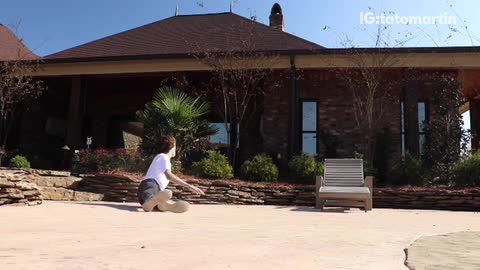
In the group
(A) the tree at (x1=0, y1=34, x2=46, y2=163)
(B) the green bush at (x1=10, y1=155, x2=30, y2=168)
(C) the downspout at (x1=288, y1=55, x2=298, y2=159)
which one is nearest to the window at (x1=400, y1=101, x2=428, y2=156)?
(C) the downspout at (x1=288, y1=55, x2=298, y2=159)

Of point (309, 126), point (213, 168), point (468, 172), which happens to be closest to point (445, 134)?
point (468, 172)

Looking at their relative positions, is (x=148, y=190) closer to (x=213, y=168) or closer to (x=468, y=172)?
(x=213, y=168)

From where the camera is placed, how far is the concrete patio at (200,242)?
2.84 meters

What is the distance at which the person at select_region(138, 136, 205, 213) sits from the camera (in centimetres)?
629

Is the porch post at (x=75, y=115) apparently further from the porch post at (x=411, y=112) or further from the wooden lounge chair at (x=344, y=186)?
the porch post at (x=411, y=112)

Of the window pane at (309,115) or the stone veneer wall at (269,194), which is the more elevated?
the window pane at (309,115)

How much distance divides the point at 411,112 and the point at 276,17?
7649mm

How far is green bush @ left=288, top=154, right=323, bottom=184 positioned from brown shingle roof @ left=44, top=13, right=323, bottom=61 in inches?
124

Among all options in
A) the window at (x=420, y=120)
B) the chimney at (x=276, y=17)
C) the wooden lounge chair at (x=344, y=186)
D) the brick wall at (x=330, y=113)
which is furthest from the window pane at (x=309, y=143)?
the chimney at (x=276, y=17)

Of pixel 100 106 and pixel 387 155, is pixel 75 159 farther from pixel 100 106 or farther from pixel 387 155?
pixel 387 155

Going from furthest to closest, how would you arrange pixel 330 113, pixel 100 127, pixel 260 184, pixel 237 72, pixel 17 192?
pixel 100 127 < pixel 330 113 < pixel 237 72 < pixel 260 184 < pixel 17 192

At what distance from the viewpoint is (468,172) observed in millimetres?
8930

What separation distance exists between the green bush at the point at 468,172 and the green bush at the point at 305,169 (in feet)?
8.73

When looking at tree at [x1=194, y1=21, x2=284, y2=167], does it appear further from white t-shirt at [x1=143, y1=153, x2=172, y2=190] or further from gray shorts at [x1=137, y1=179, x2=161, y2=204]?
gray shorts at [x1=137, y1=179, x2=161, y2=204]
